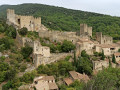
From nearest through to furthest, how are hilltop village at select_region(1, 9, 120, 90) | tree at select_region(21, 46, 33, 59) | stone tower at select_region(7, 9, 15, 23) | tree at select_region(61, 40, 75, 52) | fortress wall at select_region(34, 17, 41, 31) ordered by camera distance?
hilltop village at select_region(1, 9, 120, 90), tree at select_region(21, 46, 33, 59), tree at select_region(61, 40, 75, 52), stone tower at select_region(7, 9, 15, 23), fortress wall at select_region(34, 17, 41, 31)

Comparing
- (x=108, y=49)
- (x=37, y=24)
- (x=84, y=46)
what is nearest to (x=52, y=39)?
(x=37, y=24)

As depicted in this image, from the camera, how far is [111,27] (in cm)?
6712

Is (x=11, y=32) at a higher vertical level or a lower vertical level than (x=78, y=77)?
higher

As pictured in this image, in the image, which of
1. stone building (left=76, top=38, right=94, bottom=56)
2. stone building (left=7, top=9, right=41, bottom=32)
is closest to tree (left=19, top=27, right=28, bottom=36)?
stone building (left=7, top=9, right=41, bottom=32)

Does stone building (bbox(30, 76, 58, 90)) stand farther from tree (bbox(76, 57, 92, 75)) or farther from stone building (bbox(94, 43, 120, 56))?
stone building (bbox(94, 43, 120, 56))

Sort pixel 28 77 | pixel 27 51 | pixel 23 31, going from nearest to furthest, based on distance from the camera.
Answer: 1. pixel 28 77
2. pixel 27 51
3. pixel 23 31

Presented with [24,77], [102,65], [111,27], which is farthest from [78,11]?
[24,77]

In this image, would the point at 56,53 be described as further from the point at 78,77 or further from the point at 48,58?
the point at 78,77

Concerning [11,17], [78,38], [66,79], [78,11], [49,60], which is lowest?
[66,79]

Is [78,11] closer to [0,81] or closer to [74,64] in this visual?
[74,64]

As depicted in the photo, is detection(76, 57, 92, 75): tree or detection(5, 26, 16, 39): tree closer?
detection(76, 57, 92, 75): tree

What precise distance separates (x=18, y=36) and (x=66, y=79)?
14.0 m

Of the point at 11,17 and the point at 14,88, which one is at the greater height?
the point at 11,17

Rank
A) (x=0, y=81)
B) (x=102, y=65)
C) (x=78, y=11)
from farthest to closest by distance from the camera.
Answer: (x=78, y=11)
(x=102, y=65)
(x=0, y=81)
